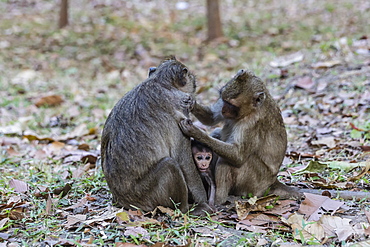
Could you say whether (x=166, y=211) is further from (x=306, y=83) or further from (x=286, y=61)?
(x=286, y=61)

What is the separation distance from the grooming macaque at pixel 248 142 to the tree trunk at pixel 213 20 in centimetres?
906

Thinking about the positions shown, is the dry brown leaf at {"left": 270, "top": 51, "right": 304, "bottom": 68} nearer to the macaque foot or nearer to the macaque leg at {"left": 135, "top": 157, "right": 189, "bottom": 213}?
the macaque foot

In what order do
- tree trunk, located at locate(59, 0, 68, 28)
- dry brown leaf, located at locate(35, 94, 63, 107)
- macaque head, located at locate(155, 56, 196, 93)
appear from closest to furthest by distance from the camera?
macaque head, located at locate(155, 56, 196, 93), dry brown leaf, located at locate(35, 94, 63, 107), tree trunk, located at locate(59, 0, 68, 28)

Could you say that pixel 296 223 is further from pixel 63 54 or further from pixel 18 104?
pixel 63 54

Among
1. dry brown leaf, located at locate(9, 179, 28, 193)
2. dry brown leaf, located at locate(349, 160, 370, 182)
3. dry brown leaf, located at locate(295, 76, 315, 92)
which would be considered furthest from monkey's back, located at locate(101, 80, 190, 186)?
dry brown leaf, located at locate(295, 76, 315, 92)

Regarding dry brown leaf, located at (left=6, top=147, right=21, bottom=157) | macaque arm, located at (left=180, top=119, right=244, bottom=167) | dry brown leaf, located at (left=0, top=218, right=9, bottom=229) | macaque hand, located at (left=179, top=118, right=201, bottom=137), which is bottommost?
dry brown leaf, located at (left=6, top=147, right=21, bottom=157)

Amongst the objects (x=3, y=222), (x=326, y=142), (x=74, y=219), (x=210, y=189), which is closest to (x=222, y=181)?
(x=210, y=189)

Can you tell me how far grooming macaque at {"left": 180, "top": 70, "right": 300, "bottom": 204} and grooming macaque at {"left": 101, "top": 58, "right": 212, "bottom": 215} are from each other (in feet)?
0.72

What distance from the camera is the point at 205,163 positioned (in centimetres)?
467

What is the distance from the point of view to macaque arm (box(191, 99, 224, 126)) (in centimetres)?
512

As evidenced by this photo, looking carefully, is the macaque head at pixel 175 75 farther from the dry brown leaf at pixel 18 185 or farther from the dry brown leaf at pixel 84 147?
the dry brown leaf at pixel 84 147

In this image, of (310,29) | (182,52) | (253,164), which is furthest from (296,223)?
(310,29)

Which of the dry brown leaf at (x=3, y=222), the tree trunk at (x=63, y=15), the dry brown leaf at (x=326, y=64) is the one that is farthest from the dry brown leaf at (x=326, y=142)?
the tree trunk at (x=63, y=15)

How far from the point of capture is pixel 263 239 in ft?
12.6
